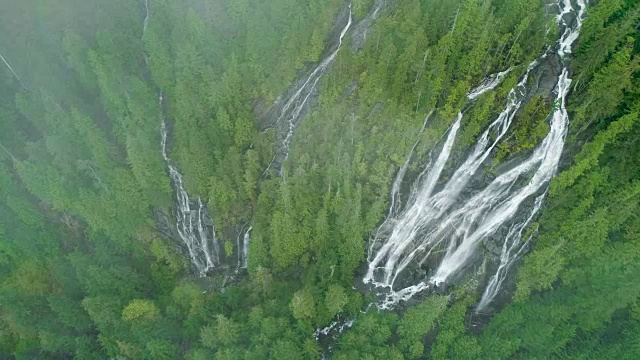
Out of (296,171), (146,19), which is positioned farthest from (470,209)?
(146,19)

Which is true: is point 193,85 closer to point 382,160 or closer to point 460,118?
point 382,160

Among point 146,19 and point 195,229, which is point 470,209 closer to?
point 195,229

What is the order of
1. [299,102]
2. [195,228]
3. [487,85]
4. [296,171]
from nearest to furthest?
1. [487,85]
2. [296,171]
3. [299,102]
4. [195,228]

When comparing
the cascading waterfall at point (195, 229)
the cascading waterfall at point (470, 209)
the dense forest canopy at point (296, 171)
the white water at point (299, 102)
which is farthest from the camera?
the cascading waterfall at point (195, 229)

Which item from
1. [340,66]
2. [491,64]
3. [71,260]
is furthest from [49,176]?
[491,64]

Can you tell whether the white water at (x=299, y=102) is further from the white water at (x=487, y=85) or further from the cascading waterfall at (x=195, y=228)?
the white water at (x=487, y=85)

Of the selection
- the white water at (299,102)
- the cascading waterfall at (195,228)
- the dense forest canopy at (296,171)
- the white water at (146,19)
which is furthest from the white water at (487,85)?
the white water at (146,19)
